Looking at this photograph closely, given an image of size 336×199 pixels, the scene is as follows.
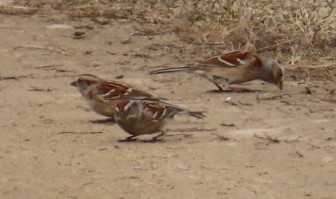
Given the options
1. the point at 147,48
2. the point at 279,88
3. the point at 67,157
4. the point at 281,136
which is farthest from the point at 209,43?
the point at 67,157

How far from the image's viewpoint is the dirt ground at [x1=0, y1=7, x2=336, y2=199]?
25.5ft

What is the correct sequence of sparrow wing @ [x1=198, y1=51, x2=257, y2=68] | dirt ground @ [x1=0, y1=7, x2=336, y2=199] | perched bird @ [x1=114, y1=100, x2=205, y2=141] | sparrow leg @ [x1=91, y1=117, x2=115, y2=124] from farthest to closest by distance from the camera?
1. sparrow wing @ [x1=198, y1=51, x2=257, y2=68]
2. sparrow leg @ [x1=91, y1=117, x2=115, y2=124]
3. perched bird @ [x1=114, y1=100, x2=205, y2=141]
4. dirt ground @ [x1=0, y1=7, x2=336, y2=199]

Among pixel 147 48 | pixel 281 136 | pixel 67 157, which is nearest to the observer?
pixel 67 157

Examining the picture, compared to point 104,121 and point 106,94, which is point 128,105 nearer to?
point 106,94

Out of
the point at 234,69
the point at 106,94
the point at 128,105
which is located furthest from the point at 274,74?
the point at 128,105

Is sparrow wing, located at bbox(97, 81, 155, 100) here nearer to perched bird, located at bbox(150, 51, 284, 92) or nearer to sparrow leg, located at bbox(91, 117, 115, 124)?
sparrow leg, located at bbox(91, 117, 115, 124)

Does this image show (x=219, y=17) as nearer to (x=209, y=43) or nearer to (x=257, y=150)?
(x=209, y=43)

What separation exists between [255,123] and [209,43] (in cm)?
326

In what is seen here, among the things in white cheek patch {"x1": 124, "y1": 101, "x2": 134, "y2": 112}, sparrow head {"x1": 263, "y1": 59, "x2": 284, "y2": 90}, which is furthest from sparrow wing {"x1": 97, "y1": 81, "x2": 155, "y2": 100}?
sparrow head {"x1": 263, "y1": 59, "x2": 284, "y2": 90}

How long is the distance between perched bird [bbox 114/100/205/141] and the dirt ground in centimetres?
13

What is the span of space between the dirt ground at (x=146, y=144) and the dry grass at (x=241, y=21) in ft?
0.98

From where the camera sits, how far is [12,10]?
14500mm

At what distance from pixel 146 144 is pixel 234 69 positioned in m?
2.50

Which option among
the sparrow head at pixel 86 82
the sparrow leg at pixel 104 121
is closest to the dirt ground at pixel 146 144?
the sparrow leg at pixel 104 121
